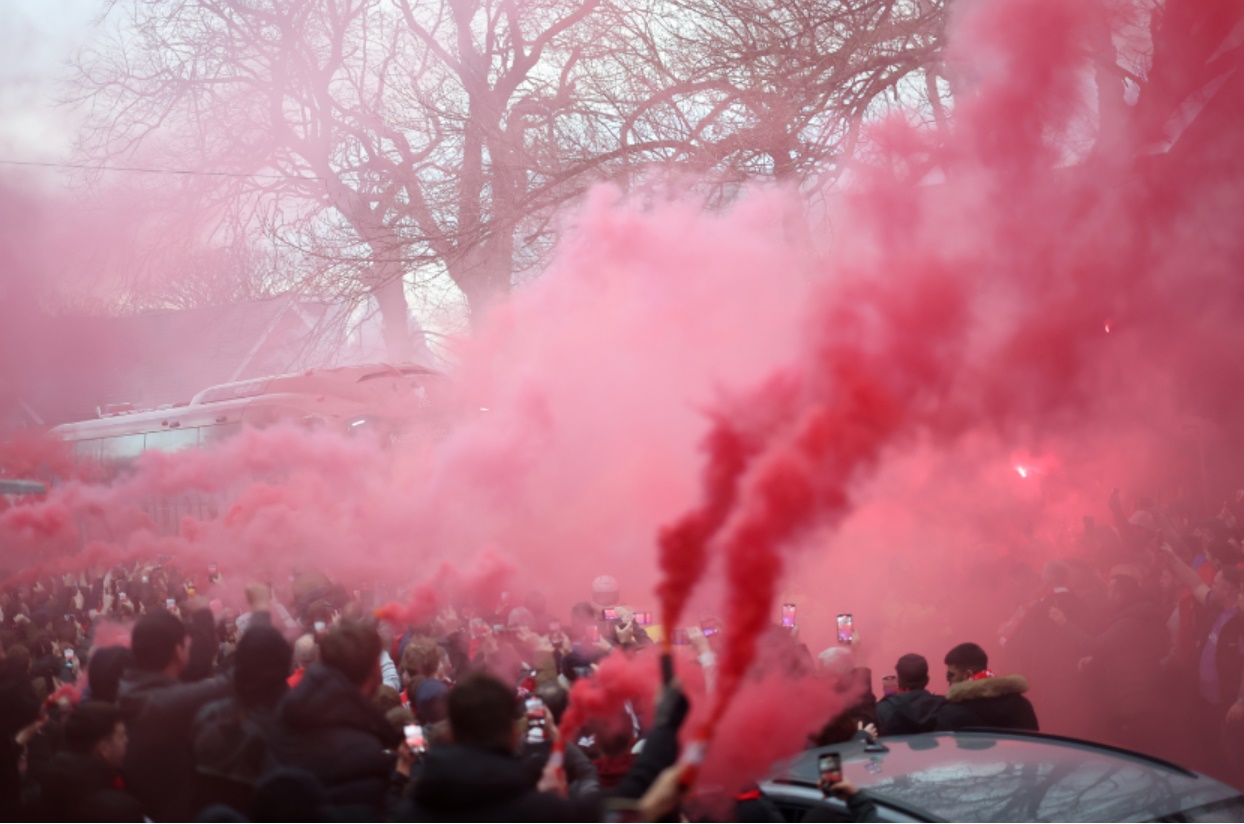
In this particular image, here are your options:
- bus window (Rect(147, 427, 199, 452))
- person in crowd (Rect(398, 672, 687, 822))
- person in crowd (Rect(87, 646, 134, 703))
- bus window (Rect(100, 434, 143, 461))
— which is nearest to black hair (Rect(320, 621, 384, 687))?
person in crowd (Rect(398, 672, 687, 822))

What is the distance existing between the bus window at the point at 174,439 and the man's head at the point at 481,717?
14.9 meters

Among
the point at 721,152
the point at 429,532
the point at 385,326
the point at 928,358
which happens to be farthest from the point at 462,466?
the point at 385,326

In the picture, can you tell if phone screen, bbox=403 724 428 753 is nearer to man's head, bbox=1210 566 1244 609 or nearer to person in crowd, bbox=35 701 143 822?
person in crowd, bbox=35 701 143 822

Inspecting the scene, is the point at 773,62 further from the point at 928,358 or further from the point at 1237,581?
the point at 1237,581

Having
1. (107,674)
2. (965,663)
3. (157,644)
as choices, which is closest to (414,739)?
(157,644)

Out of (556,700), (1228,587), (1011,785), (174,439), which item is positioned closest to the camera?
(1011,785)

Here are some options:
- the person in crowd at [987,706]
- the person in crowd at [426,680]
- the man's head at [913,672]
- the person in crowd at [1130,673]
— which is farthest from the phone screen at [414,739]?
the person in crowd at [1130,673]

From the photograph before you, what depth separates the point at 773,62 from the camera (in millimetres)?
10352

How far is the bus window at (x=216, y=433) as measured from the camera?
16.7 meters

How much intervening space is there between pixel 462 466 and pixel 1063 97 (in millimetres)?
7085

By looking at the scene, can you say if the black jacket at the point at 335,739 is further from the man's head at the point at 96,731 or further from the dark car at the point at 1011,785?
the dark car at the point at 1011,785

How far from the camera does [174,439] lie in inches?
695

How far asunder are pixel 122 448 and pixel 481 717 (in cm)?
1706

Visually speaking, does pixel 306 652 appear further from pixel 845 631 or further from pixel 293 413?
pixel 293 413
